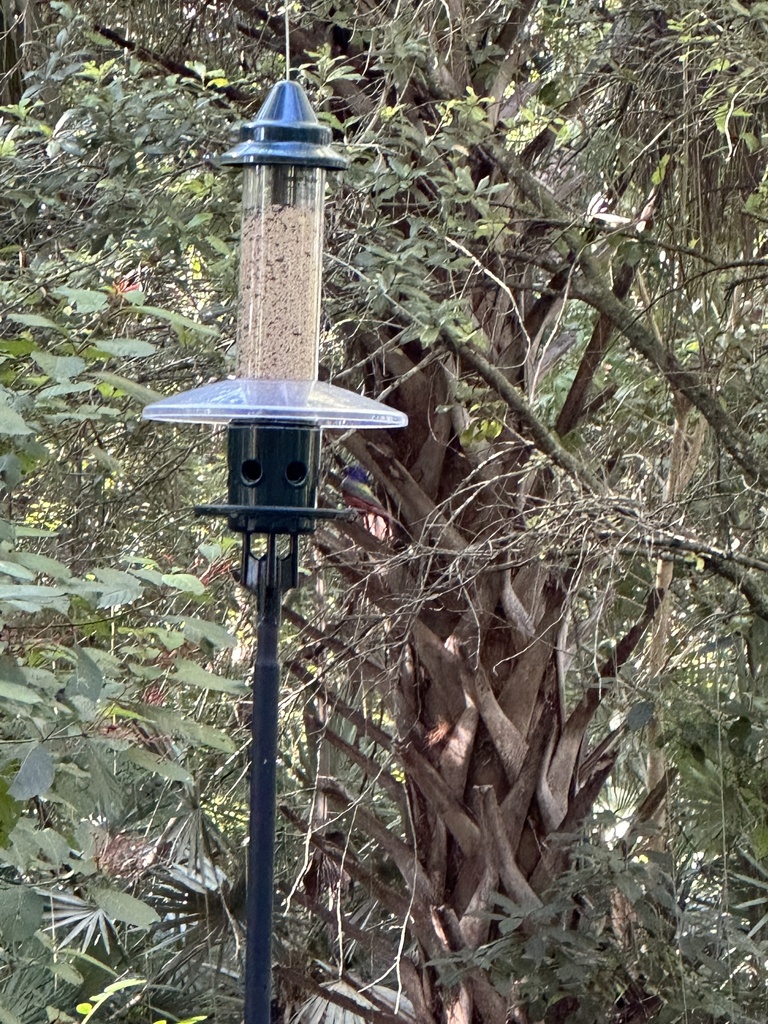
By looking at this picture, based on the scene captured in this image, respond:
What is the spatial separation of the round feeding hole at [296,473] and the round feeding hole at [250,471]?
28 mm

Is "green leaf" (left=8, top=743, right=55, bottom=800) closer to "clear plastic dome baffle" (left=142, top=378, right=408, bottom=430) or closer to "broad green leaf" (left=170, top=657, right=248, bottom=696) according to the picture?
"broad green leaf" (left=170, top=657, right=248, bottom=696)

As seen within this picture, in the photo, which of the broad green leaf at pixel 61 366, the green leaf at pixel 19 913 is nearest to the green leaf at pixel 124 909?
the green leaf at pixel 19 913

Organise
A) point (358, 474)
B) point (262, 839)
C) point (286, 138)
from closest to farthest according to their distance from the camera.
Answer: point (262, 839), point (286, 138), point (358, 474)

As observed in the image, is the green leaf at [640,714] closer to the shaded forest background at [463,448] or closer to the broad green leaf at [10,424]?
the shaded forest background at [463,448]

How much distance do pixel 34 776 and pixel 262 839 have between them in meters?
0.31

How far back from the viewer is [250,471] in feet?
3.92

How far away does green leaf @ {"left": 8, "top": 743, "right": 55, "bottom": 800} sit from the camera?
1307 millimetres

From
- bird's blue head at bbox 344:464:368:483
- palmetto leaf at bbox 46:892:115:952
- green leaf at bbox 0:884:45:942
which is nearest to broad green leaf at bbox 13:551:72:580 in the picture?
green leaf at bbox 0:884:45:942

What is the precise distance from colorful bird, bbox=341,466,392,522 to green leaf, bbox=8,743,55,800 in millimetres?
1485

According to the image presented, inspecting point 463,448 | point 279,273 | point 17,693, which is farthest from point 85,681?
point 463,448

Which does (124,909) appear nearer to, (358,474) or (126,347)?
(126,347)

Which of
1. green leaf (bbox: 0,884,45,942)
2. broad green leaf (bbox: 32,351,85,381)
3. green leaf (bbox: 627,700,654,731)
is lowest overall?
green leaf (bbox: 627,700,654,731)

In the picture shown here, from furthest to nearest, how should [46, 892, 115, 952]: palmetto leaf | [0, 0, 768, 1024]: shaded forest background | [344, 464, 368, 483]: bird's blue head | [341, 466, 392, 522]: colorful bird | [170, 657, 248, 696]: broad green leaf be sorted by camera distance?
1. [46, 892, 115, 952]: palmetto leaf
2. [344, 464, 368, 483]: bird's blue head
3. [341, 466, 392, 522]: colorful bird
4. [0, 0, 768, 1024]: shaded forest background
5. [170, 657, 248, 696]: broad green leaf

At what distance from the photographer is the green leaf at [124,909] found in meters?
1.43
